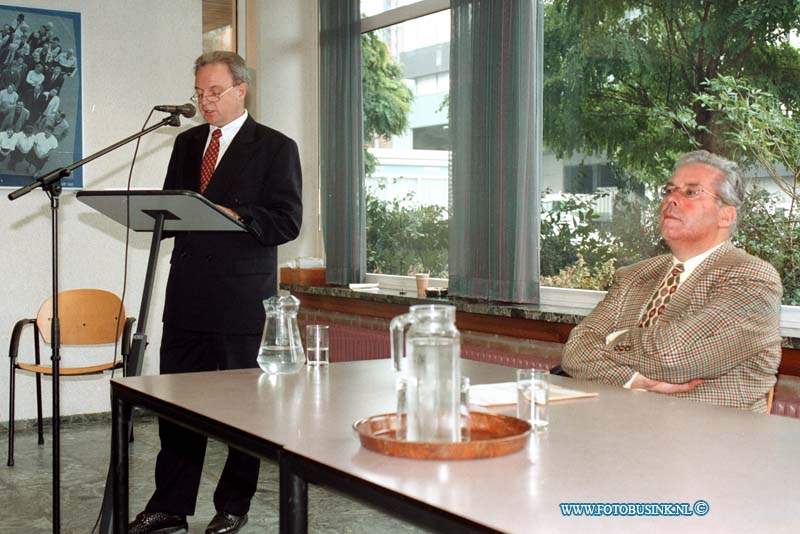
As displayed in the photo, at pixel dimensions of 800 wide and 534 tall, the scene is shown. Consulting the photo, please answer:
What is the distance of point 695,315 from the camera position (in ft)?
8.80

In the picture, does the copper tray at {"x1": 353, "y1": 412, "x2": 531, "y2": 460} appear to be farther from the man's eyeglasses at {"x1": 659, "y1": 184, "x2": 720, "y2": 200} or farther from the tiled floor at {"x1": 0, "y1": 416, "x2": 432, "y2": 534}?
the man's eyeglasses at {"x1": 659, "y1": 184, "x2": 720, "y2": 200}

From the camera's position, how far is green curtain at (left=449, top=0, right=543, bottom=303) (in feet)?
14.0

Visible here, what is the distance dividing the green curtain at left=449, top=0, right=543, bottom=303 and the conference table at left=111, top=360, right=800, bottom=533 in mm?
1953

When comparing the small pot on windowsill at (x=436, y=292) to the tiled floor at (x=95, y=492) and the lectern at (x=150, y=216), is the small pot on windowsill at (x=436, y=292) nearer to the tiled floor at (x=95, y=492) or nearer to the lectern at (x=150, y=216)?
the tiled floor at (x=95, y=492)

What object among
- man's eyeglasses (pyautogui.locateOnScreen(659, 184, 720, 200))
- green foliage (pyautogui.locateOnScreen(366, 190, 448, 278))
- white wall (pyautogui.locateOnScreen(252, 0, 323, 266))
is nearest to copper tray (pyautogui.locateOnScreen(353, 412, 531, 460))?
man's eyeglasses (pyautogui.locateOnScreen(659, 184, 720, 200))

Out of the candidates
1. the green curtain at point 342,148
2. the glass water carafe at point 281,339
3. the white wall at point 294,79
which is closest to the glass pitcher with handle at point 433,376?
the glass water carafe at point 281,339

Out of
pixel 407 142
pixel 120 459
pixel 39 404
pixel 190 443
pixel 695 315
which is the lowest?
pixel 39 404

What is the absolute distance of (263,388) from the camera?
2.27 meters

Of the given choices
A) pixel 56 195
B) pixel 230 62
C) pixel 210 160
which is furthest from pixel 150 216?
pixel 230 62

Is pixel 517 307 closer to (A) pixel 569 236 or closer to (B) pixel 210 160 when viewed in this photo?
(A) pixel 569 236

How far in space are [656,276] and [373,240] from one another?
2.97 metres

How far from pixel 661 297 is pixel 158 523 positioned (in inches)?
72.3

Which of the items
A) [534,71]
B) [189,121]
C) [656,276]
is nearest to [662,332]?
[656,276]

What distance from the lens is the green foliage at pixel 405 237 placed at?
211 inches
